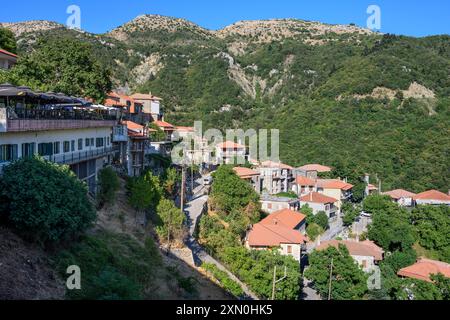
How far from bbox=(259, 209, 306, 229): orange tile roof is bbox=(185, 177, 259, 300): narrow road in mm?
6767

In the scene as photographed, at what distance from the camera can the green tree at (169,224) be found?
30922 mm

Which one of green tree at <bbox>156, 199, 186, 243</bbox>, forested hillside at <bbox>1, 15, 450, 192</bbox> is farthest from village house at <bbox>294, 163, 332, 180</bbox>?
green tree at <bbox>156, 199, 186, 243</bbox>

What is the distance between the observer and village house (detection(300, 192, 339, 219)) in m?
56.8

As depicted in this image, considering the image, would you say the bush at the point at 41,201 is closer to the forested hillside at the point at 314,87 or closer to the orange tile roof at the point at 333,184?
the orange tile roof at the point at 333,184

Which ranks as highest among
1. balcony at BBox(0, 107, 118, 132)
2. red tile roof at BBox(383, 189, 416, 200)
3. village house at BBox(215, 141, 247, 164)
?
balcony at BBox(0, 107, 118, 132)

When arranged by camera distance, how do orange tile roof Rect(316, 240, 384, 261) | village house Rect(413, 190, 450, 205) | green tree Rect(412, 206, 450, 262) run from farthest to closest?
village house Rect(413, 190, 450, 205) < green tree Rect(412, 206, 450, 262) < orange tile roof Rect(316, 240, 384, 261)

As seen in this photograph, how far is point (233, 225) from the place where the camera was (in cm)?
4028

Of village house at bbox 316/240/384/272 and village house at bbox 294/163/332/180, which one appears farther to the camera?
village house at bbox 294/163/332/180

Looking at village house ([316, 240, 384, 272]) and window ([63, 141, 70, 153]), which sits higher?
window ([63, 141, 70, 153])

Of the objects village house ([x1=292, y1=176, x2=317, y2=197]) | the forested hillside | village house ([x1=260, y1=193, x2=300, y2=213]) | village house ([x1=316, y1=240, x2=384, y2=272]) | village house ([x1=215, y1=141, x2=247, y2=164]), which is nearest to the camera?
village house ([x1=316, y1=240, x2=384, y2=272])

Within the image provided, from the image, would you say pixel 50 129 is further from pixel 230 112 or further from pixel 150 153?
pixel 230 112

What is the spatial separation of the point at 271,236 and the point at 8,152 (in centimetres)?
2455

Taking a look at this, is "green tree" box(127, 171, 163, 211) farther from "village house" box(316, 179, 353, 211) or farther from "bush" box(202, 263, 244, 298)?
"village house" box(316, 179, 353, 211)

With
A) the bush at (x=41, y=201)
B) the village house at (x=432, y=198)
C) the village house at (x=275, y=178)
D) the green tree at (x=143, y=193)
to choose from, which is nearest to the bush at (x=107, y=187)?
the green tree at (x=143, y=193)
